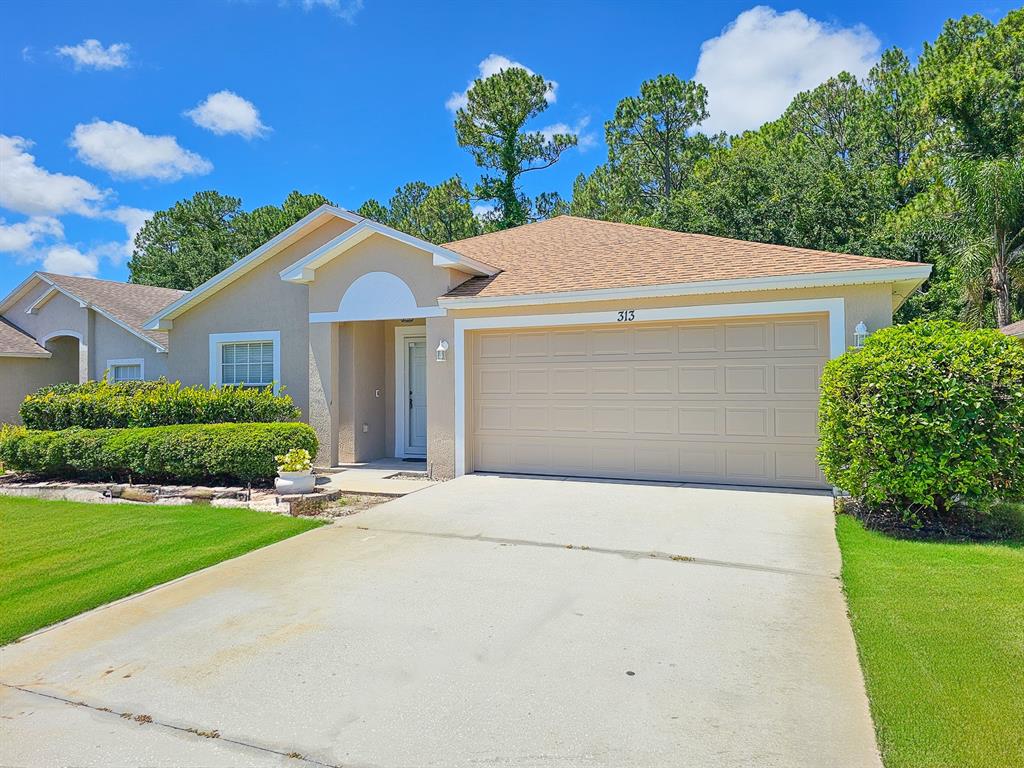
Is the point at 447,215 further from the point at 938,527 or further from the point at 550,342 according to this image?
the point at 938,527

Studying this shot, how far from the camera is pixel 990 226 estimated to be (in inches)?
776

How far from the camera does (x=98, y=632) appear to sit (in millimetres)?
4820

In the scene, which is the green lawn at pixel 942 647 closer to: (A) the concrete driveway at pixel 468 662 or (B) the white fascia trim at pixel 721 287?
(A) the concrete driveway at pixel 468 662

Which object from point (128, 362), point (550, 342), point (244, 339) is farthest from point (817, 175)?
point (128, 362)

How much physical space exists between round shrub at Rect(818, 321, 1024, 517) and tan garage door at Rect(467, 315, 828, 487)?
214 centimetres

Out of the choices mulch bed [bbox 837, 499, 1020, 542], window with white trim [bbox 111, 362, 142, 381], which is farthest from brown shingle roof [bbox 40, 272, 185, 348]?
mulch bed [bbox 837, 499, 1020, 542]

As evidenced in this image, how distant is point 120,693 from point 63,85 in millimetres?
20085

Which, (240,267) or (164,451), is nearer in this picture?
(164,451)

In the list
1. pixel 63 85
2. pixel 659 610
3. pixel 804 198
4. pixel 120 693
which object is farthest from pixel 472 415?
pixel 804 198

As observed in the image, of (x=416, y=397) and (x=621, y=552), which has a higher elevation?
(x=416, y=397)

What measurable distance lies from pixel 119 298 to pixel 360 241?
35.1 feet

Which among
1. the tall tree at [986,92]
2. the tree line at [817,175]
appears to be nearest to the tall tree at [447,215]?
the tree line at [817,175]

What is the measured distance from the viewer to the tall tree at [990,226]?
19.3 meters

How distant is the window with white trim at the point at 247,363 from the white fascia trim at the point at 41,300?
7.61 meters
